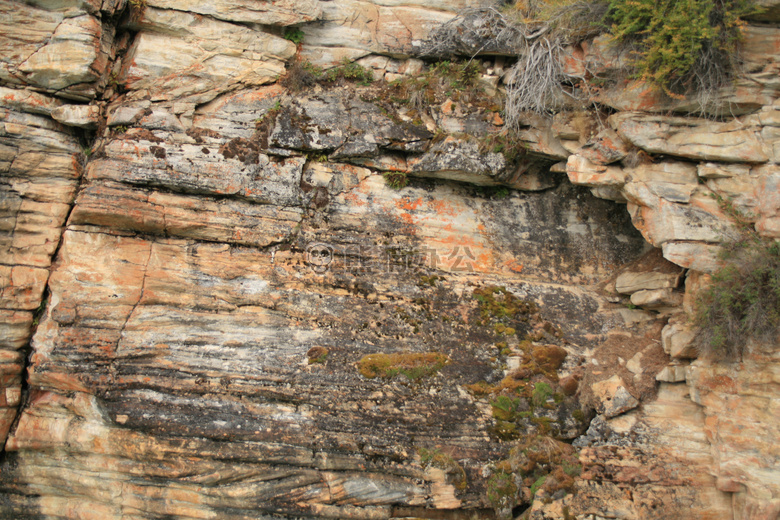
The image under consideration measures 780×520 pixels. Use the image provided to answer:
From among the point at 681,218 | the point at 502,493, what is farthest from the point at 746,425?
the point at 502,493

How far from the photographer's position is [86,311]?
777 centimetres

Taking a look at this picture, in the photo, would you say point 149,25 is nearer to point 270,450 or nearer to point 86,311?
point 86,311

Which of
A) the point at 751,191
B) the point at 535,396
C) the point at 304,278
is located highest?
the point at 751,191

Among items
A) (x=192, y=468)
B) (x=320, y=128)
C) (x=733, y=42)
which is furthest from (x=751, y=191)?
(x=192, y=468)

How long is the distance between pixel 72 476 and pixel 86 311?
257cm

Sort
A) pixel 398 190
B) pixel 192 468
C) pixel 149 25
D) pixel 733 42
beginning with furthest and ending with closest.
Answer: pixel 398 190
pixel 149 25
pixel 733 42
pixel 192 468

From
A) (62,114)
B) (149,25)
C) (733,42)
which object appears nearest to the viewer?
(733,42)

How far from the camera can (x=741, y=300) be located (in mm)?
7188

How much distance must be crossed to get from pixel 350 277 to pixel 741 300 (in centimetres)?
630

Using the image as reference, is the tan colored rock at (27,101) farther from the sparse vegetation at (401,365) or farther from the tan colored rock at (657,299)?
the tan colored rock at (657,299)

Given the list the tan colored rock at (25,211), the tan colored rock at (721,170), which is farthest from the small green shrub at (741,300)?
the tan colored rock at (25,211)

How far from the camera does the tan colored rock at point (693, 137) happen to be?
7770 millimetres

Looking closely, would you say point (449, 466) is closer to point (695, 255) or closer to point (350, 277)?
point (350, 277)

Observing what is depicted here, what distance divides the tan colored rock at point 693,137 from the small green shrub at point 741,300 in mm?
1417
